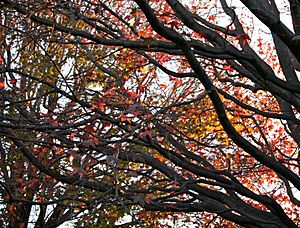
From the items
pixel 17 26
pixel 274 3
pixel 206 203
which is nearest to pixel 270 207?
pixel 206 203

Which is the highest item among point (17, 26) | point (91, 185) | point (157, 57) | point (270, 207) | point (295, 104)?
point (157, 57)

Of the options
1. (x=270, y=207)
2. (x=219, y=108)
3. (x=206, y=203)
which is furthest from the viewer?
(x=206, y=203)

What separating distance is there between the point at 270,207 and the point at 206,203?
100 cm

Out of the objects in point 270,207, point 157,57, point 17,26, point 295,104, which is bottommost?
point 270,207

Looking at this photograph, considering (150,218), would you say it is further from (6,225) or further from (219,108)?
(219,108)

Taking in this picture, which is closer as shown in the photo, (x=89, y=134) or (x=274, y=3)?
(x=89, y=134)

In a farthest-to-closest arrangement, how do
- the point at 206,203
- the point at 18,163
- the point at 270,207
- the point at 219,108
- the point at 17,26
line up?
the point at 18,163, the point at 206,203, the point at 270,207, the point at 17,26, the point at 219,108

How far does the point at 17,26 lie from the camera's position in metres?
6.25

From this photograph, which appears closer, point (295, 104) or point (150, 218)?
point (295, 104)

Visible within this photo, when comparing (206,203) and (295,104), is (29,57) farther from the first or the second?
(295,104)

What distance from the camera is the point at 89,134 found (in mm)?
5508

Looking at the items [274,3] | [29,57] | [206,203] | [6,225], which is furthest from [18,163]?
[274,3]

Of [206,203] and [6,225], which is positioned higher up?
[6,225]

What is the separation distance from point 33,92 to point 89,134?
5324 millimetres
